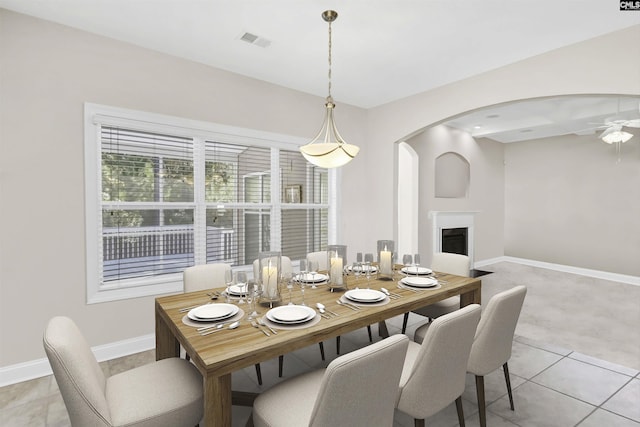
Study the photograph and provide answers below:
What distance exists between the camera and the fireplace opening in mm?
5793

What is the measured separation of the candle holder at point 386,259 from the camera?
8.20 ft

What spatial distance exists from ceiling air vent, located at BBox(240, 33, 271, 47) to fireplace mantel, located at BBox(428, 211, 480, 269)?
3.94 m

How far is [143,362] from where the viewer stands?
2746 mm

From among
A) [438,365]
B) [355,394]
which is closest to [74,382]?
[355,394]

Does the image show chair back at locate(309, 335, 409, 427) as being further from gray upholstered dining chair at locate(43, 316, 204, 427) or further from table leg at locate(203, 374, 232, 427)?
gray upholstered dining chair at locate(43, 316, 204, 427)

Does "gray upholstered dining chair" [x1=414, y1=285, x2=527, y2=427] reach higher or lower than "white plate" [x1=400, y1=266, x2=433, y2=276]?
lower

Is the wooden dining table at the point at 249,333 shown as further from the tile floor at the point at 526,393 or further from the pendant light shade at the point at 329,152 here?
the pendant light shade at the point at 329,152

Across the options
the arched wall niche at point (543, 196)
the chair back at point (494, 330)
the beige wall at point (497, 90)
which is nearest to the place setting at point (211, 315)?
the chair back at point (494, 330)

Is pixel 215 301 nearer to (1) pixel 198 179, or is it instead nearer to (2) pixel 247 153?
(1) pixel 198 179

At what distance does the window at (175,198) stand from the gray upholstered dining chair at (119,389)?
61.2 inches

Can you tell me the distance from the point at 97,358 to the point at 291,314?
2215mm

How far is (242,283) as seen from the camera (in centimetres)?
189

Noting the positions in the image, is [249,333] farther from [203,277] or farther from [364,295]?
[203,277]

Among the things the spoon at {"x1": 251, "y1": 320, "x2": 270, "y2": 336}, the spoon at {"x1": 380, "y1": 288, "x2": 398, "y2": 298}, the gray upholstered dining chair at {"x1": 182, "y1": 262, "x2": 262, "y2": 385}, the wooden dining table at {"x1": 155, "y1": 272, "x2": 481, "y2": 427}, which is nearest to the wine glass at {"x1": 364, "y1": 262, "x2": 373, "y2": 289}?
the wooden dining table at {"x1": 155, "y1": 272, "x2": 481, "y2": 427}
